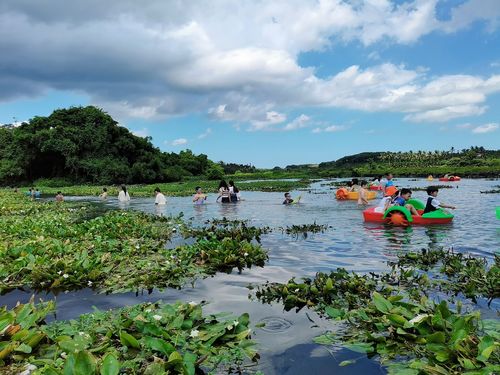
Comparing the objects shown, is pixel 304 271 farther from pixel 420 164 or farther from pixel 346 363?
pixel 420 164

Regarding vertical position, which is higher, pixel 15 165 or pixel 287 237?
pixel 15 165

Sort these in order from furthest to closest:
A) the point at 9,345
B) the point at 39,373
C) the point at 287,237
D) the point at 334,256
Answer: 1. the point at 287,237
2. the point at 334,256
3. the point at 9,345
4. the point at 39,373

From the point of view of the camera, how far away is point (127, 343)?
4.34m

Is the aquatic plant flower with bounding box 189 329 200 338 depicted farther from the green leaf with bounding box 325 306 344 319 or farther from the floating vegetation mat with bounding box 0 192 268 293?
the floating vegetation mat with bounding box 0 192 268 293

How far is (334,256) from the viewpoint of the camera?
32.9ft

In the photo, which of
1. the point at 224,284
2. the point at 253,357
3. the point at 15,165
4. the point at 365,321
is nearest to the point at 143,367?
the point at 253,357

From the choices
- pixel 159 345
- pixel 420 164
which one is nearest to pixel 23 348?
pixel 159 345

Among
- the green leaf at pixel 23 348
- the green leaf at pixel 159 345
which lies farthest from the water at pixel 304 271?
the green leaf at pixel 23 348

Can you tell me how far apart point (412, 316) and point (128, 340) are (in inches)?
127

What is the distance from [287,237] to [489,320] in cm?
800

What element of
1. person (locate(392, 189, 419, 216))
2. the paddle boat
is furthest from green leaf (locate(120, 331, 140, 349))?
person (locate(392, 189, 419, 216))

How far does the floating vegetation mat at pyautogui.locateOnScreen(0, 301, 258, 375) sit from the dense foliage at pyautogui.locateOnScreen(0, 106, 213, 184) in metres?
53.7

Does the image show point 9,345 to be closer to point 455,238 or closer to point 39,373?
point 39,373

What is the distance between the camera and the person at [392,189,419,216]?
50.3ft
